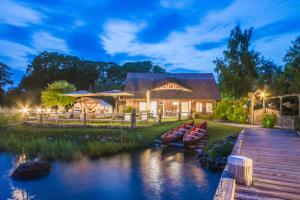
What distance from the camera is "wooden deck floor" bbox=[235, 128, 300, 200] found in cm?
563

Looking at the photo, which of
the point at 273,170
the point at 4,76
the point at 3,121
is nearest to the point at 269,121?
the point at 273,170

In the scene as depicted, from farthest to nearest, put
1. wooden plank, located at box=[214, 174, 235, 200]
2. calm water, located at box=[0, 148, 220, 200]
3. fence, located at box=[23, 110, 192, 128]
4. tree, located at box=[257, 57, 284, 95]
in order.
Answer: tree, located at box=[257, 57, 284, 95] → fence, located at box=[23, 110, 192, 128] → calm water, located at box=[0, 148, 220, 200] → wooden plank, located at box=[214, 174, 235, 200]

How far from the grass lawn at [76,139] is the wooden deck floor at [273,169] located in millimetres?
5527

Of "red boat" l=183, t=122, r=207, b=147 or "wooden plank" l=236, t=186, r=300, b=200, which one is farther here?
"red boat" l=183, t=122, r=207, b=147

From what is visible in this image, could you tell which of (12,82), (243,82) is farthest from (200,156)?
(12,82)

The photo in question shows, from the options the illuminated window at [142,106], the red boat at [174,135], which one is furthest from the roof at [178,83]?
the red boat at [174,135]

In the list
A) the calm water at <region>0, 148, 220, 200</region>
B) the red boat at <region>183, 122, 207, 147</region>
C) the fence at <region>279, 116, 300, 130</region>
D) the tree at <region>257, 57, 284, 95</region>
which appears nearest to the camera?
the calm water at <region>0, 148, 220, 200</region>

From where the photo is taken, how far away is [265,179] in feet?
21.3

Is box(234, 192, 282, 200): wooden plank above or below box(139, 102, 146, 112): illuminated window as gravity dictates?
below

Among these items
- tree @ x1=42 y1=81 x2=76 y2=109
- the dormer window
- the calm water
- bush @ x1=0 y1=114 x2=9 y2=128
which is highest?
the dormer window

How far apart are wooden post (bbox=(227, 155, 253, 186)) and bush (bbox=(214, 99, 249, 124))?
1742cm

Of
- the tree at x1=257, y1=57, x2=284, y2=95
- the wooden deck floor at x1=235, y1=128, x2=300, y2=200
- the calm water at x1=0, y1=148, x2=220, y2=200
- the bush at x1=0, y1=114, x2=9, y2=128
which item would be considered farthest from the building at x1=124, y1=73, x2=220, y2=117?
the wooden deck floor at x1=235, y1=128, x2=300, y2=200

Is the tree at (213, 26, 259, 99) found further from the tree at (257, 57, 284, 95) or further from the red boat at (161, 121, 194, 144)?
the red boat at (161, 121, 194, 144)

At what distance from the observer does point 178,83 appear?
112ft
